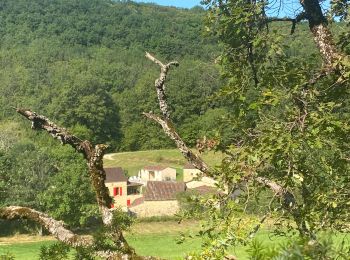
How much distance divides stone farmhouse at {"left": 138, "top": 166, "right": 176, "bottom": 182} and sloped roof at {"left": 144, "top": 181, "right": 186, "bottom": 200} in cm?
1293

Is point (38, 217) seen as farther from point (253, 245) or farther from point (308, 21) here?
point (308, 21)

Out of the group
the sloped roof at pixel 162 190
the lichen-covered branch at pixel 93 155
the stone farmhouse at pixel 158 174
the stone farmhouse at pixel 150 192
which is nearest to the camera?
the lichen-covered branch at pixel 93 155

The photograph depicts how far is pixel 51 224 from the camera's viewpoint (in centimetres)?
390

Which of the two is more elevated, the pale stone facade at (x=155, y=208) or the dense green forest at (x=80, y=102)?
the dense green forest at (x=80, y=102)

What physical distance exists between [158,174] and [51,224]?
69117mm

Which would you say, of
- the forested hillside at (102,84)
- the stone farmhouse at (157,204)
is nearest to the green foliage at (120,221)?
the stone farmhouse at (157,204)

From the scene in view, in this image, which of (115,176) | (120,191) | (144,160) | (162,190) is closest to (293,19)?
(162,190)

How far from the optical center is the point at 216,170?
4551mm

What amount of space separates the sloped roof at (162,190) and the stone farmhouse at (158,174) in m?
12.9

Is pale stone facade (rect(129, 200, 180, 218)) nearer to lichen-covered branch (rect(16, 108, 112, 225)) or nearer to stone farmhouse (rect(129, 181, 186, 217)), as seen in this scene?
stone farmhouse (rect(129, 181, 186, 217))

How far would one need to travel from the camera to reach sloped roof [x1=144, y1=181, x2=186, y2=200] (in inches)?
2205

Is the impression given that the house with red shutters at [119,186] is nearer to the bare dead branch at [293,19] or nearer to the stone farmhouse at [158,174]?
the stone farmhouse at [158,174]

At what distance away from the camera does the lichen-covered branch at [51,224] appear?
3799mm

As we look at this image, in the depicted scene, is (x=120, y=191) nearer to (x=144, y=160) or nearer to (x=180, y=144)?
(x=144, y=160)
